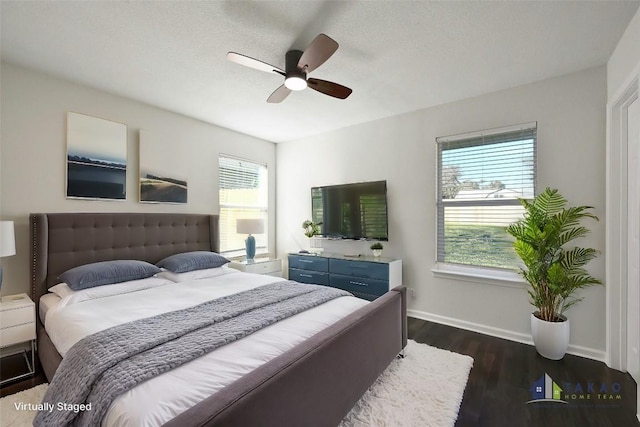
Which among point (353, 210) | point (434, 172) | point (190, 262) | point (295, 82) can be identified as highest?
point (295, 82)

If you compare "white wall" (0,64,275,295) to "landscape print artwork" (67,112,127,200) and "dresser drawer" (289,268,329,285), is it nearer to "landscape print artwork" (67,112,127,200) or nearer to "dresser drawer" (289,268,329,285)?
"landscape print artwork" (67,112,127,200)

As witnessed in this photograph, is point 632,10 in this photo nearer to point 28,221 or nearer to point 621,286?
point 621,286

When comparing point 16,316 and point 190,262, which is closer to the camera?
point 16,316

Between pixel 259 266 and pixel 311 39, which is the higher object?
pixel 311 39

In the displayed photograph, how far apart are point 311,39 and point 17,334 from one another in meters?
3.20

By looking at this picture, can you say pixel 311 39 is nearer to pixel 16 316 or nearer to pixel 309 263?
pixel 309 263

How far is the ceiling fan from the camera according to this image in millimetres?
1848

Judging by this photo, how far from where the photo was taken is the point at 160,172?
353 cm

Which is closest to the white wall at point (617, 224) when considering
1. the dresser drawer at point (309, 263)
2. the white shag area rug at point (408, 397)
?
the white shag area rug at point (408, 397)

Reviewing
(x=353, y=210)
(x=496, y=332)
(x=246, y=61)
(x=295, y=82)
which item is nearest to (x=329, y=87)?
(x=295, y=82)

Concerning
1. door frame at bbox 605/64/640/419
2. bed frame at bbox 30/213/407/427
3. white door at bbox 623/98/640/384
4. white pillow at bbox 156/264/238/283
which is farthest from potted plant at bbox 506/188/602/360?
white pillow at bbox 156/264/238/283

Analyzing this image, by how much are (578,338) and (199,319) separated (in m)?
3.31

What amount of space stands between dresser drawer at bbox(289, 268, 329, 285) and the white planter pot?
2.39m

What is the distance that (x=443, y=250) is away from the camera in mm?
3512
